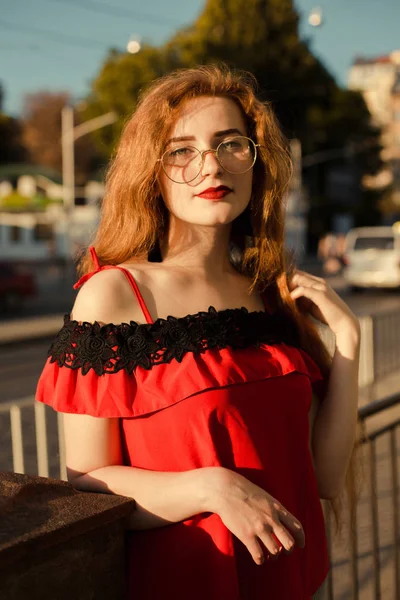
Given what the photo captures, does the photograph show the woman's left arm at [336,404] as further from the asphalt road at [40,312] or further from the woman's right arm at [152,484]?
the asphalt road at [40,312]

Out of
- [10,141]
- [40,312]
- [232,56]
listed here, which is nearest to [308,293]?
[40,312]

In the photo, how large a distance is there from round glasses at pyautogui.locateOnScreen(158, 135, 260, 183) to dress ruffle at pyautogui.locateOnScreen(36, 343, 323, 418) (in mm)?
413

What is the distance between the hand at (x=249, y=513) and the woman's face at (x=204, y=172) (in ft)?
1.95

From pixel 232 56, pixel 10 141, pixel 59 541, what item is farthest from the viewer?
pixel 10 141

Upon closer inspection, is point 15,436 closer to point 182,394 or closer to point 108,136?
point 182,394

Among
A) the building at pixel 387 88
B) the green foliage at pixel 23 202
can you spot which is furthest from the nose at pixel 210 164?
the building at pixel 387 88

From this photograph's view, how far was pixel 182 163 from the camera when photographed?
1.77 metres

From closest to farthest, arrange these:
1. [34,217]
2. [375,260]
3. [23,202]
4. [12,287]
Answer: [12,287], [375,260], [23,202], [34,217]

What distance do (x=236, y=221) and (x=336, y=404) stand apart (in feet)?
1.76

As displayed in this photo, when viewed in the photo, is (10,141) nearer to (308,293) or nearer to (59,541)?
(308,293)

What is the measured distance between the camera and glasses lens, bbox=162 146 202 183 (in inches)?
69.2

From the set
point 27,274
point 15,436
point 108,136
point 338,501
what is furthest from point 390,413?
point 108,136

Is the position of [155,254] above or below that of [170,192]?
below

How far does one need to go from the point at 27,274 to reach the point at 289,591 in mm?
18600
